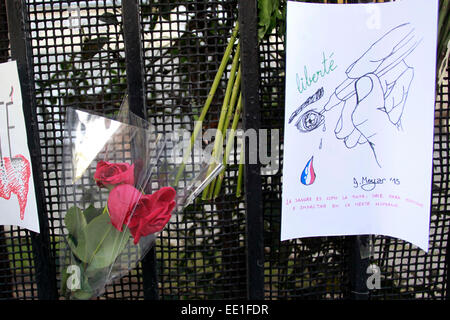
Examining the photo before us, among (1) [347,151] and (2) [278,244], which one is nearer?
(1) [347,151]

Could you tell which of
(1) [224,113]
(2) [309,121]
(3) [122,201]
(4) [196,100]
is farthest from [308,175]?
(3) [122,201]

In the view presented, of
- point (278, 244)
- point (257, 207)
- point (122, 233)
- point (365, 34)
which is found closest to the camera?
point (122, 233)

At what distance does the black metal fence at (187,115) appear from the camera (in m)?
1.29

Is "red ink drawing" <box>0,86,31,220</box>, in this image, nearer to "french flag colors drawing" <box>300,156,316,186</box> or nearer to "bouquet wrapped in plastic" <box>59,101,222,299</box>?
Result: "bouquet wrapped in plastic" <box>59,101,222,299</box>

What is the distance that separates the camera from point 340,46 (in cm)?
123

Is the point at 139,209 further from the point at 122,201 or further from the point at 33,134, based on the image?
the point at 33,134

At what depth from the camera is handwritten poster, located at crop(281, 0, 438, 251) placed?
123 cm

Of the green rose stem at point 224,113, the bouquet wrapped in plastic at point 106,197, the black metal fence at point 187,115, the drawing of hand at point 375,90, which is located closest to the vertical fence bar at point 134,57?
the black metal fence at point 187,115

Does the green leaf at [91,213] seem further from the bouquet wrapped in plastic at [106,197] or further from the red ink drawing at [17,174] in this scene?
the red ink drawing at [17,174]

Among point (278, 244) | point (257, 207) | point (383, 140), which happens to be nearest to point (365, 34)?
point (383, 140)

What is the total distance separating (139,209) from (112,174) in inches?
4.9

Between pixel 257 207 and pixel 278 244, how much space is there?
0.74 feet

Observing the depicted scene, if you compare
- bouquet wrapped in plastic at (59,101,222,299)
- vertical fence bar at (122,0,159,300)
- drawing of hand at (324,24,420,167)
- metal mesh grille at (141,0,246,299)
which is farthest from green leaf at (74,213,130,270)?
drawing of hand at (324,24,420,167)
